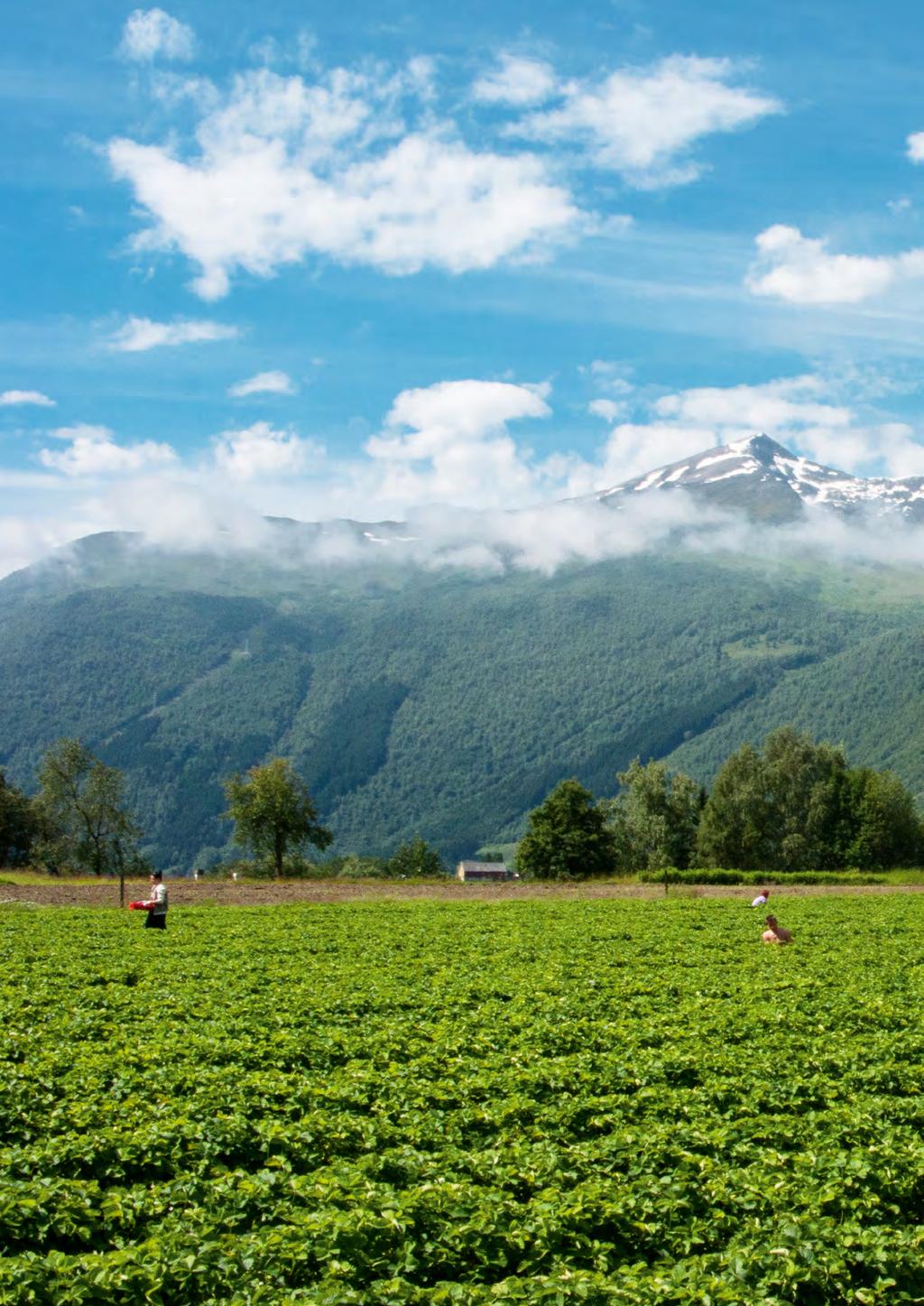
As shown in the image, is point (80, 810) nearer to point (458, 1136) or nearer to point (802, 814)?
point (802, 814)

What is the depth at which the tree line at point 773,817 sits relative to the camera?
11256 centimetres

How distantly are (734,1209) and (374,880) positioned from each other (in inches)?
2485

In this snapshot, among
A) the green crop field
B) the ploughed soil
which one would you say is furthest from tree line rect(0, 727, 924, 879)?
the green crop field

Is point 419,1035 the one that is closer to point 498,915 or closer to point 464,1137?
point 464,1137

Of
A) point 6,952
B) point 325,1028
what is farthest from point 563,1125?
point 6,952

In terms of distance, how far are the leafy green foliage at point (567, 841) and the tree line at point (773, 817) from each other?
929 centimetres

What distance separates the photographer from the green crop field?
347 inches

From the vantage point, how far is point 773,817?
11981cm

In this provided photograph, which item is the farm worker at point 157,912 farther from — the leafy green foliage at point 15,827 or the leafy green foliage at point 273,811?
the leafy green foliage at point 15,827

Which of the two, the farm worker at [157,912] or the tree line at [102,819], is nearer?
the farm worker at [157,912]

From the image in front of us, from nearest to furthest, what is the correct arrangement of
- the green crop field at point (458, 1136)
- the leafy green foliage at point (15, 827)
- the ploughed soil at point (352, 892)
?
the green crop field at point (458, 1136)
the ploughed soil at point (352, 892)
the leafy green foliage at point (15, 827)

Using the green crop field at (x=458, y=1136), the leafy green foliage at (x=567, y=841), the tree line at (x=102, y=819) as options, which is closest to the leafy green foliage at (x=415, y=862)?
the leafy green foliage at (x=567, y=841)

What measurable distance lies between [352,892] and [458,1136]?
50658 mm

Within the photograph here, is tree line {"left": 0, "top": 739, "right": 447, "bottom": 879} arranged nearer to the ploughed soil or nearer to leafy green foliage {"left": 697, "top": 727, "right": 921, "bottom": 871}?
the ploughed soil
